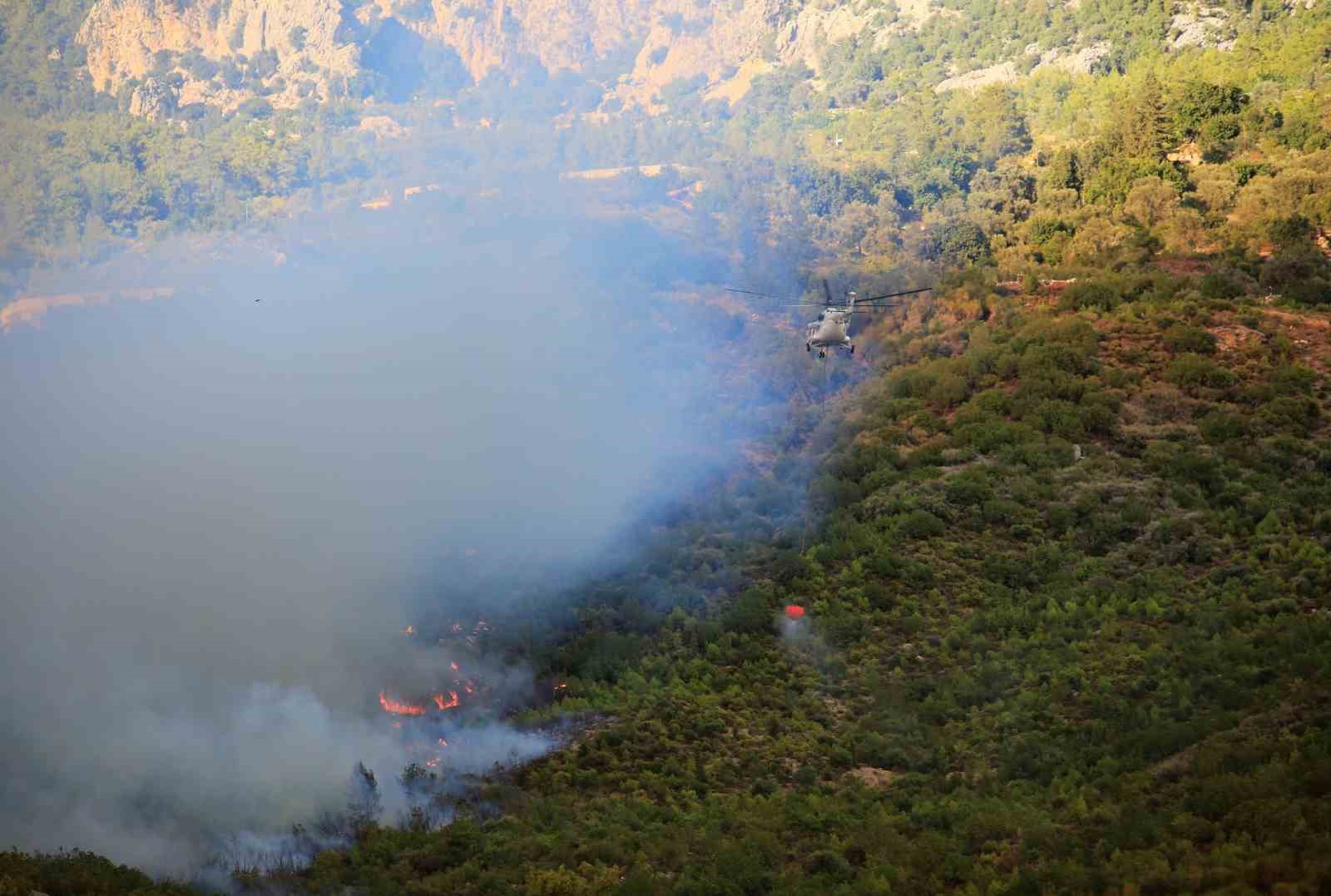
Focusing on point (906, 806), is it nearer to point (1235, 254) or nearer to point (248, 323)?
point (1235, 254)

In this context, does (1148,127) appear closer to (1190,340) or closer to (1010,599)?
(1190,340)

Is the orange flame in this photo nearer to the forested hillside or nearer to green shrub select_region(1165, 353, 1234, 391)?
the forested hillside

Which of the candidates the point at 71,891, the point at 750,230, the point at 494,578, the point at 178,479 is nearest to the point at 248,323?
the point at 178,479

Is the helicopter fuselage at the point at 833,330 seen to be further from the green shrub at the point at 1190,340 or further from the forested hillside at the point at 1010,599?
the green shrub at the point at 1190,340

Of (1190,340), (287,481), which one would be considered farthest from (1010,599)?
(287,481)

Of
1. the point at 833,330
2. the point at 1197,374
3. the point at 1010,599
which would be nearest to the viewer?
the point at 1010,599

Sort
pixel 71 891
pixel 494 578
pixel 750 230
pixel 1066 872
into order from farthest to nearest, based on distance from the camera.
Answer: pixel 750 230
pixel 494 578
pixel 71 891
pixel 1066 872
